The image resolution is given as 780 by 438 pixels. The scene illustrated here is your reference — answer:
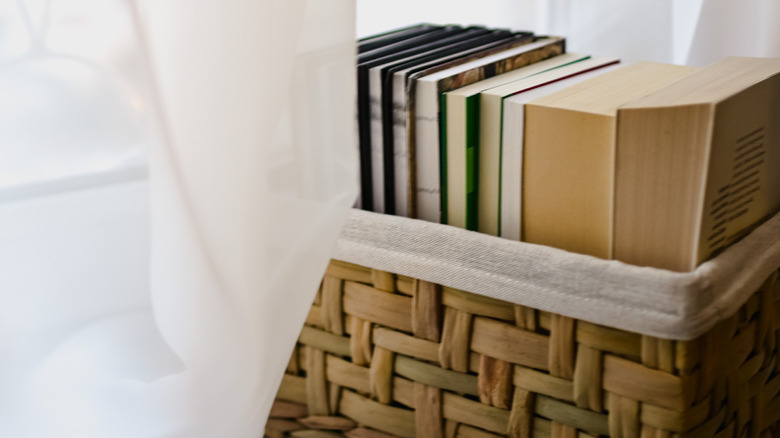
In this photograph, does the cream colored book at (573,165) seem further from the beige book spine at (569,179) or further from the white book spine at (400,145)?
the white book spine at (400,145)

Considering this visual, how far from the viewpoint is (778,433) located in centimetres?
68

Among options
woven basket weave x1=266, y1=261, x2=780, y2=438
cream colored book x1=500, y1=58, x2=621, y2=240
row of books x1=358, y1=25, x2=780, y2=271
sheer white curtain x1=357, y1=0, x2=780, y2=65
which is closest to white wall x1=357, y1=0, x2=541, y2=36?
sheer white curtain x1=357, y1=0, x2=780, y2=65

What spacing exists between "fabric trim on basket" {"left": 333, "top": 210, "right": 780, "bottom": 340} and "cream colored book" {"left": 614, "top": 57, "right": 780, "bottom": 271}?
3 cm

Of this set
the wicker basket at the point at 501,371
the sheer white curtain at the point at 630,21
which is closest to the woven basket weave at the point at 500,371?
the wicker basket at the point at 501,371

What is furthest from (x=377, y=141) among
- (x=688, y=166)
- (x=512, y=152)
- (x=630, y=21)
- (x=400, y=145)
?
(x=630, y=21)

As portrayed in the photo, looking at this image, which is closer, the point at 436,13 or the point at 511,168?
the point at 511,168

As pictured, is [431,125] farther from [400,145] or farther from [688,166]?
[688,166]

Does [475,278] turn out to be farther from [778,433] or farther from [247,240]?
[778,433]

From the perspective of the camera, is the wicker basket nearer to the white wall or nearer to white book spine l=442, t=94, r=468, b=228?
white book spine l=442, t=94, r=468, b=228

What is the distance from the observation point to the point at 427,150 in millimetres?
626

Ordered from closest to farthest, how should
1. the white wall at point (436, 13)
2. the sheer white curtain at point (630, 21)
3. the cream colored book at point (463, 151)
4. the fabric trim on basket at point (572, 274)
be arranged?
the fabric trim on basket at point (572, 274) < the cream colored book at point (463, 151) < the sheer white curtain at point (630, 21) < the white wall at point (436, 13)

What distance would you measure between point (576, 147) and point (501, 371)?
0.19 meters

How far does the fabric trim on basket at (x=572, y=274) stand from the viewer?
19.4 inches

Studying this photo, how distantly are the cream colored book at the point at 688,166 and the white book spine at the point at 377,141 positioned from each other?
0.69 feet
